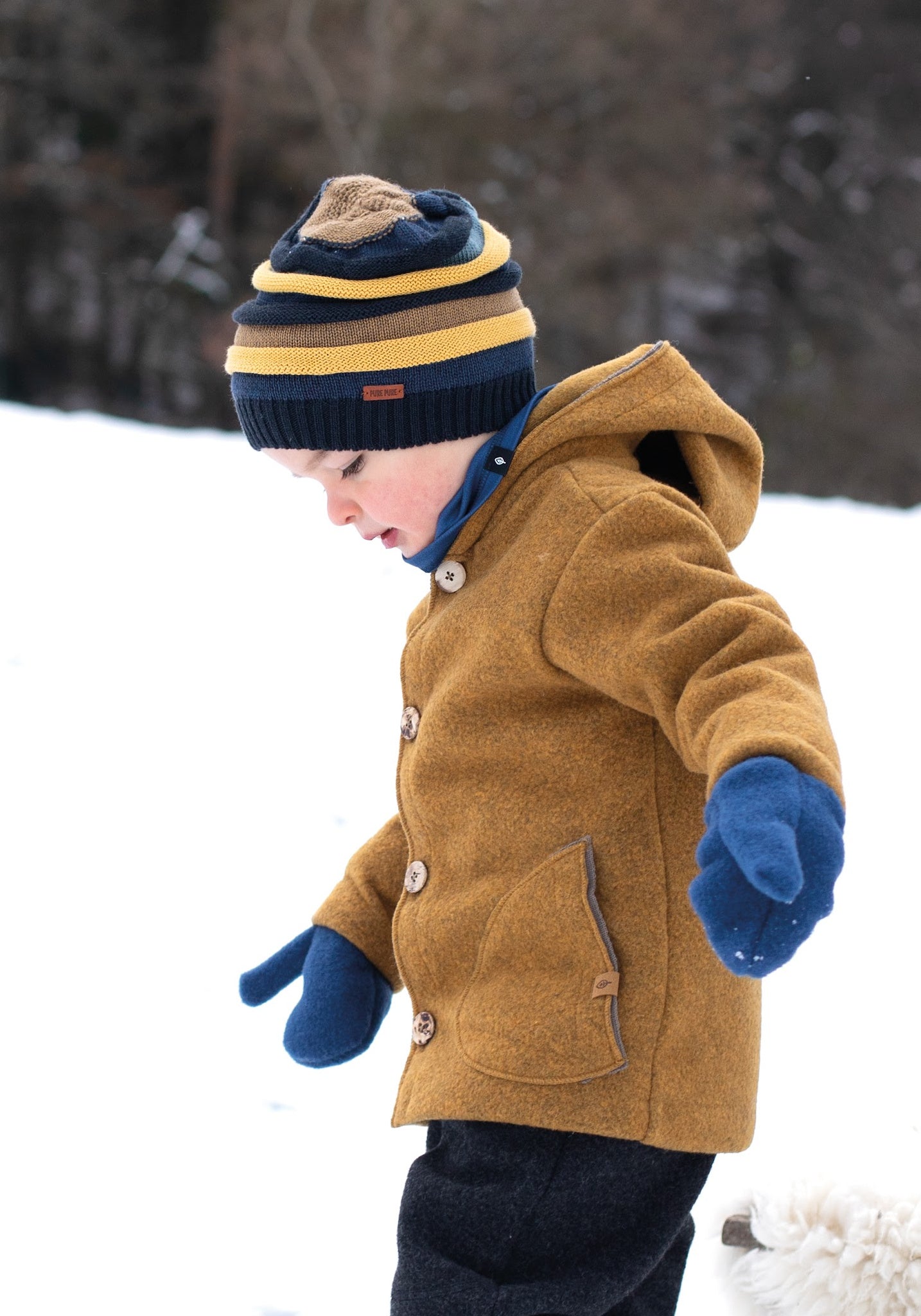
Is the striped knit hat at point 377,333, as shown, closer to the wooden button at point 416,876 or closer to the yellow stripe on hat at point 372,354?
the yellow stripe on hat at point 372,354

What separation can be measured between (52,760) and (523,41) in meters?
12.5

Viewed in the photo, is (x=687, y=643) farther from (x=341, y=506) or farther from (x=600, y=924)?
(x=341, y=506)

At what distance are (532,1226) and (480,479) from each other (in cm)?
69

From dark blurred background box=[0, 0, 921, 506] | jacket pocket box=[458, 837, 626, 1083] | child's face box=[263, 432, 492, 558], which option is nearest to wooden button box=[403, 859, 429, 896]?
jacket pocket box=[458, 837, 626, 1083]

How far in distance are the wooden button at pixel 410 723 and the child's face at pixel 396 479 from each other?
17cm

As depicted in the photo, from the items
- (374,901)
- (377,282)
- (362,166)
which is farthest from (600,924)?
(362,166)

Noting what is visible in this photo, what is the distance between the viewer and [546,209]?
1341cm

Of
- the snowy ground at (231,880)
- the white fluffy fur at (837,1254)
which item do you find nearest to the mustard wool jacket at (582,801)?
the white fluffy fur at (837,1254)

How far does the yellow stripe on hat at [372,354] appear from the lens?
4.18 feet

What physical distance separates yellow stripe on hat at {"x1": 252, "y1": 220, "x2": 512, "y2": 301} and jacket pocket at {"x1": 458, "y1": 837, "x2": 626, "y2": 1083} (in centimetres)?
53

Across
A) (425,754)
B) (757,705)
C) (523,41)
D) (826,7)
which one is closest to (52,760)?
(425,754)

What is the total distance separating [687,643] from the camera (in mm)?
1102

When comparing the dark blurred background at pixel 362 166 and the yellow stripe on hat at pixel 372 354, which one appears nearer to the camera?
the yellow stripe on hat at pixel 372 354

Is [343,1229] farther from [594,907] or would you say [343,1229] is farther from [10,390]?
[10,390]
